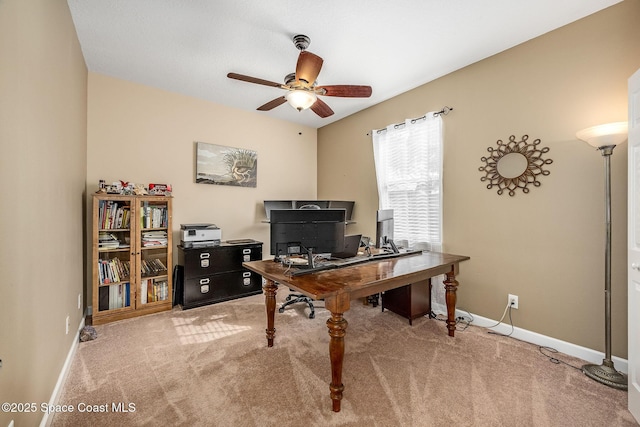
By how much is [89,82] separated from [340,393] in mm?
3990

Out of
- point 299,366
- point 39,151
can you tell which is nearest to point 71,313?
point 39,151

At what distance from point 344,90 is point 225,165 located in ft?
7.44

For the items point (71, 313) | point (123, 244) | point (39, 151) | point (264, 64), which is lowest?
point (71, 313)

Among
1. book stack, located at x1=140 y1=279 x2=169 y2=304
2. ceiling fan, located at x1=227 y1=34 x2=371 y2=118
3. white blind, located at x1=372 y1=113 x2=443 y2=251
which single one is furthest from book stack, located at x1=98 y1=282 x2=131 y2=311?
white blind, located at x1=372 y1=113 x2=443 y2=251

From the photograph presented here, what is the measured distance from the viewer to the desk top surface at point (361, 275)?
66.5 inches

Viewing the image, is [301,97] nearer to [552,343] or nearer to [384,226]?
[384,226]

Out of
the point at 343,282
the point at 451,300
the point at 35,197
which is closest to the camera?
the point at 35,197

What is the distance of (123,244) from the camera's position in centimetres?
300

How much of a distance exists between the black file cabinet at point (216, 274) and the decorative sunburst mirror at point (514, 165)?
9.64 ft

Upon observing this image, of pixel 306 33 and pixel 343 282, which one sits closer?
pixel 343 282

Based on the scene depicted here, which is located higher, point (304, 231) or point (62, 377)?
point (304, 231)

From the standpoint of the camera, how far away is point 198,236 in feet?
11.2

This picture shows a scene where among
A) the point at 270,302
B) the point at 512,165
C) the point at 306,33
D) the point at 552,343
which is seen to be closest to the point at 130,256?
the point at 270,302

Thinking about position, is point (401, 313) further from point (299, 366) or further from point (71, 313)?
point (71, 313)
